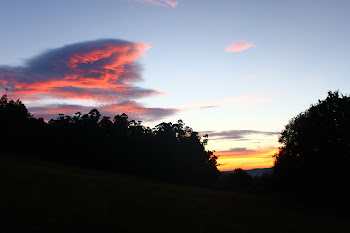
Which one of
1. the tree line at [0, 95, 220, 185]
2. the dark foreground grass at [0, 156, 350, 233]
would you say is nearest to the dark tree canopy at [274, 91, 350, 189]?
the dark foreground grass at [0, 156, 350, 233]

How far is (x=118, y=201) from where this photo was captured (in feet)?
83.5

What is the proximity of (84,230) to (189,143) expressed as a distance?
243ft

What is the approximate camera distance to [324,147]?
39906 millimetres

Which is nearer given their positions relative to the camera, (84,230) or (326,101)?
(84,230)

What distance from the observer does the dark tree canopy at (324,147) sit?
38.3 metres

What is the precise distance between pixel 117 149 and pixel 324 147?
60135 millimetres

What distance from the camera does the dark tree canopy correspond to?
3834 cm

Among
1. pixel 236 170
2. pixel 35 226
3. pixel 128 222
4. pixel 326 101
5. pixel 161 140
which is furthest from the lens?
pixel 236 170

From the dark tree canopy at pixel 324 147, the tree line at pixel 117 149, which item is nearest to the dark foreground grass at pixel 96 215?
the dark tree canopy at pixel 324 147

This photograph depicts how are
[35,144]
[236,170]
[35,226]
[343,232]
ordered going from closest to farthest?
1. [35,226]
2. [343,232]
3. [35,144]
4. [236,170]

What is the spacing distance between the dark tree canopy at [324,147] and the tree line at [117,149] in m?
41.1

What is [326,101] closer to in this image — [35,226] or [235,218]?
[235,218]

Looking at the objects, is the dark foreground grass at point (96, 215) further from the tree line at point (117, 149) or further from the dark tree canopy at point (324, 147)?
the tree line at point (117, 149)

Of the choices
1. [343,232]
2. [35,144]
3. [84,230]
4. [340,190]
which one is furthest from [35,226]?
[35,144]
